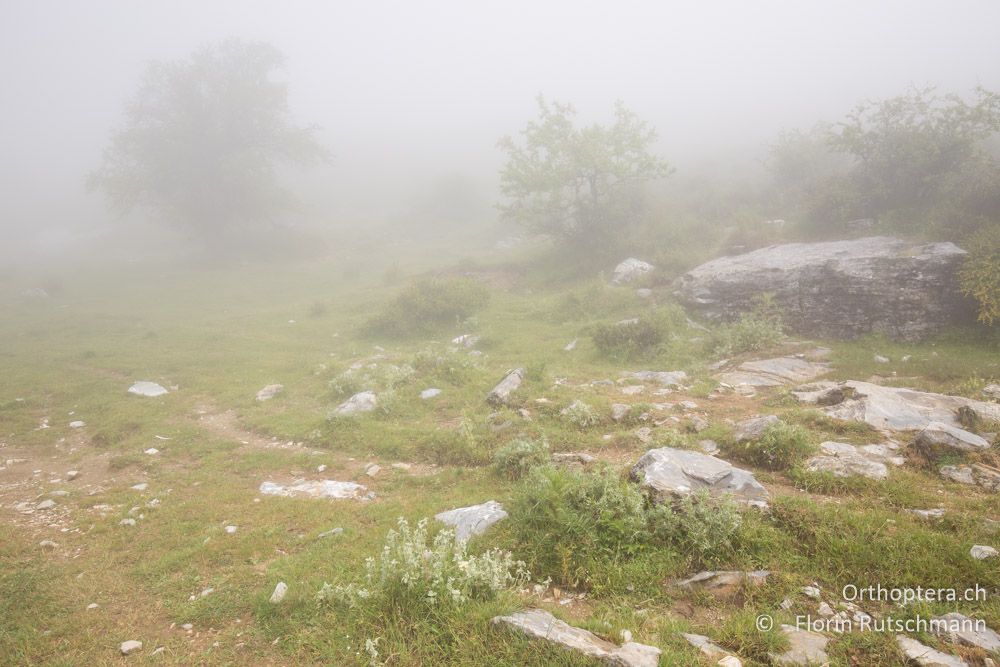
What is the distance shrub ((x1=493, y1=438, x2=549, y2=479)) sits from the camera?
28.6 feet

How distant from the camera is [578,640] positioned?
14.1ft

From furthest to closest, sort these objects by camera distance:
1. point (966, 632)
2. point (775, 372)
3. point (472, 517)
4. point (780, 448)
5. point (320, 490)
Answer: point (775, 372)
point (320, 490)
point (780, 448)
point (472, 517)
point (966, 632)

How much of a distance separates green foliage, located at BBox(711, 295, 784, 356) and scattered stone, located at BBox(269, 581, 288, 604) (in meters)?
13.0

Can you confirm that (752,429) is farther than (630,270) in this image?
No

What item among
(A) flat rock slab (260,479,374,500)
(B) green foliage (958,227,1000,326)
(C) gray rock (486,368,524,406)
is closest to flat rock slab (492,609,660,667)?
(A) flat rock slab (260,479,374,500)

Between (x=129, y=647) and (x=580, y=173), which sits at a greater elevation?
(x=580, y=173)

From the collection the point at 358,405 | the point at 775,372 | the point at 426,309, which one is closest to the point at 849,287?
the point at 775,372

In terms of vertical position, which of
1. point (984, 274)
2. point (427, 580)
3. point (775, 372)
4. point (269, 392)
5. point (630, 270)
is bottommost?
point (775, 372)

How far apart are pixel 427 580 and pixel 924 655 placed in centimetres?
456

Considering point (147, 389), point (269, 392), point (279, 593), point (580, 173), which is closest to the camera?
point (279, 593)

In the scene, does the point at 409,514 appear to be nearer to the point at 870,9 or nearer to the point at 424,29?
the point at 870,9

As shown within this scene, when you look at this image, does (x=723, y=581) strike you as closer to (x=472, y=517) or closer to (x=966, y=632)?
(x=966, y=632)

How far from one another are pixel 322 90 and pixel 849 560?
156249mm

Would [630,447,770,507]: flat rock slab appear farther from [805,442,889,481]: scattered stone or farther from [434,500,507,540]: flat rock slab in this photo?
[434,500,507,540]: flat rock slab
